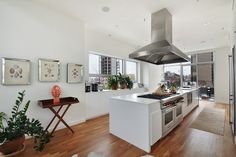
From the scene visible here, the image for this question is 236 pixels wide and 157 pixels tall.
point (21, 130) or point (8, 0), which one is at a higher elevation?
point (8, 0)

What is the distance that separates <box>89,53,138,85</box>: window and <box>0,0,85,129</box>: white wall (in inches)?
40.8

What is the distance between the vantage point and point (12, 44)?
8.41ft

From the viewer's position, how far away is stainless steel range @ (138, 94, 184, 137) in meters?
2.60

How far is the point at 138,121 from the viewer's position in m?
2.33

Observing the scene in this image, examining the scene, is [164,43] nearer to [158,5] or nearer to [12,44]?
[158,5]

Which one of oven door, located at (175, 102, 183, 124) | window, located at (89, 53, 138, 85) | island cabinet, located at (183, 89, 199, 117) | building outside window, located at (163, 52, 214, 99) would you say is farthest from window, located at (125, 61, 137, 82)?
Result: oven door, located at (175, 102, 183, 124)

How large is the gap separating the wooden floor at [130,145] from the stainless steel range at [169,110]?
22 centimetres

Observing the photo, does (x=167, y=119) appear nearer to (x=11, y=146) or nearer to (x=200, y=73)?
(x=11, y=146)

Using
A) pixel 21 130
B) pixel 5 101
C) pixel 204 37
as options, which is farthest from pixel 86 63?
pixel 204 37

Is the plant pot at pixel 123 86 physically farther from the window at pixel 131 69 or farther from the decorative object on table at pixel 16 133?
the decorative object on table at pixel 16 133

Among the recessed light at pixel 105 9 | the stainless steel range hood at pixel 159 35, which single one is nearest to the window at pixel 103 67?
the recessed light at pixel 105 9

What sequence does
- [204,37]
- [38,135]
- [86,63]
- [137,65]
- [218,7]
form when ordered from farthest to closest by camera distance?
[137,65] < [204,37] < [86,63] < [218,7] < [38,135]

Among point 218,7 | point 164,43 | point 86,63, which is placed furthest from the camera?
point 86,63

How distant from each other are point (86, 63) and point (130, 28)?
6.29 feet
